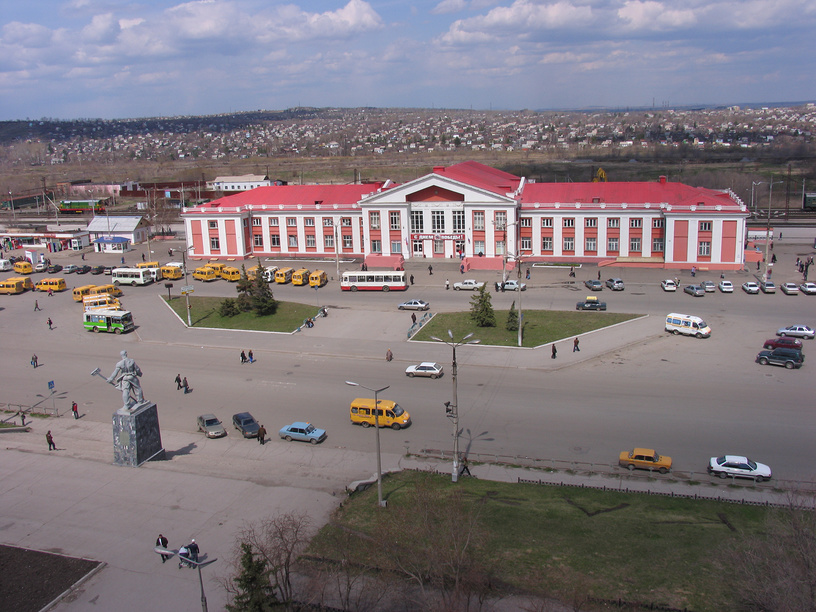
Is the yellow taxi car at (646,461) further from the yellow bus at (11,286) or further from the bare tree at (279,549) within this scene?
the yellow bus at (11,286)

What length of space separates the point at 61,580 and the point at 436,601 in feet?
42.1

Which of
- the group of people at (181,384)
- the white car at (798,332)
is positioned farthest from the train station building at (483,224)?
the group of people at (181,384)

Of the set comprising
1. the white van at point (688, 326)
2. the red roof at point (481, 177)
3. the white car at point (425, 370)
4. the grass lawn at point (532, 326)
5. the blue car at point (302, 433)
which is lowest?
the blue car at point (302, 433)

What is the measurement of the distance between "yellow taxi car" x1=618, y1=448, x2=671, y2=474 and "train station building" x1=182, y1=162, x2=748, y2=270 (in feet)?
116

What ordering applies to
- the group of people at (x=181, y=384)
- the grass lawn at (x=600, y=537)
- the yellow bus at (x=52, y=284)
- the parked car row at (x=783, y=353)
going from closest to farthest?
the grass lawn at (x=600, y=537) → the parked car row at (x=783, y=353) → the group of people at (x=181, y=384) → the yellow bus at (x=52, y=284)

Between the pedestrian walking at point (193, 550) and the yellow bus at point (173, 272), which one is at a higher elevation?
the yellow bus at point (173, 272)

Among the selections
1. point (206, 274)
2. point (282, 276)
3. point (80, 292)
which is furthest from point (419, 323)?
point (80, 292)

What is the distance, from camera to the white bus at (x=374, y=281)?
5891 cm

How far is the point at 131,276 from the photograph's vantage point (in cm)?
6488

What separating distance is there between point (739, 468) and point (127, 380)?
26.0 meters

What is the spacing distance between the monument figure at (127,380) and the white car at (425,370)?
15561 millimetres

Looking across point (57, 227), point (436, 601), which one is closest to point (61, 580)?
point (436, 601)

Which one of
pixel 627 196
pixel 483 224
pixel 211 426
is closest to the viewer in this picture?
pixel 211 426

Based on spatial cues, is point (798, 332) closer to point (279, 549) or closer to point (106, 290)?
point (279, 549)
